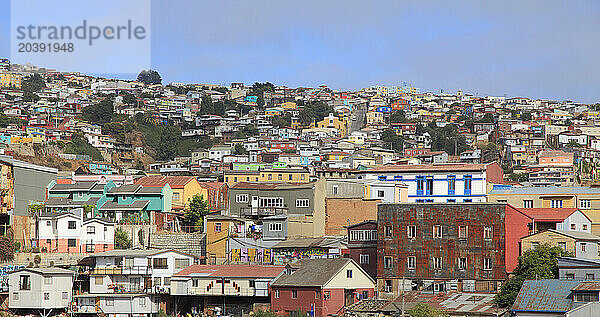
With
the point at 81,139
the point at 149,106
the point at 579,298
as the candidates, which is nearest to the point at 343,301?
the point at 579,298

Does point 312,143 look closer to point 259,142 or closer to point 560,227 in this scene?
point 259,142

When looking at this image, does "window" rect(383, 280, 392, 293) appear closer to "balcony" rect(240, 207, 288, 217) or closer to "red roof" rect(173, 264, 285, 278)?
"red roof" rect(173, 264, 285, 278)

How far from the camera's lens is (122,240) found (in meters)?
44.7

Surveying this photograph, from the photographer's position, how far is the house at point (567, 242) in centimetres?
3594

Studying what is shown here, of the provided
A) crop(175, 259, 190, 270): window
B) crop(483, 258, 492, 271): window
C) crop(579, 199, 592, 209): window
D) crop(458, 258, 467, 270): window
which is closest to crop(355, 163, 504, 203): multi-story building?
crop(579, 199, 592, 209): window

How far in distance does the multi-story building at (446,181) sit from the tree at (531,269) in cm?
1411

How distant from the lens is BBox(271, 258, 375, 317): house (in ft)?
114

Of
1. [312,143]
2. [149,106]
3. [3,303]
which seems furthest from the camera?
[149,106]

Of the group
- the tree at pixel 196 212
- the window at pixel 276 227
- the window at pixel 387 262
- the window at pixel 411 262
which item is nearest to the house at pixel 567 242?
the window at pixel 411 262

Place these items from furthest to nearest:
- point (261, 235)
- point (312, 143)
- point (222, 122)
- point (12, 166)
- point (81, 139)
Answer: point (222, 122) < point (312, 143) < point (81, 139) < point (12, 166) < point (261, 235)

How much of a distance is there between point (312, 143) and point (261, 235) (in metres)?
60.6

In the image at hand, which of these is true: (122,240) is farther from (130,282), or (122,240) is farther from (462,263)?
(462,263)

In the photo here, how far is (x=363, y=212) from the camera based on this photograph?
4653 centimetres

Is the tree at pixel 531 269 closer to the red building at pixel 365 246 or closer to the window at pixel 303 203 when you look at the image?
the red building at pixel 365 246
